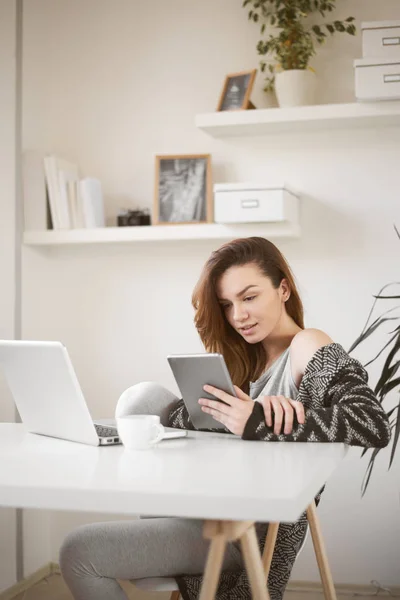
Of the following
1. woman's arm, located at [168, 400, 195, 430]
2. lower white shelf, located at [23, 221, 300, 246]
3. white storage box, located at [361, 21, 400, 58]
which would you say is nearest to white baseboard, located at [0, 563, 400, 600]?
lower white shelf, located at [23, 221, 300, 246]

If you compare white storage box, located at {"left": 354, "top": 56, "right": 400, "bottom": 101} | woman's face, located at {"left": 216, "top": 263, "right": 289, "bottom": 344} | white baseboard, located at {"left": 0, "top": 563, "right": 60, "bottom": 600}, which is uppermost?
white storage box, located at {"left": 354, "top": 56, "right": 400, "bottom": 101}

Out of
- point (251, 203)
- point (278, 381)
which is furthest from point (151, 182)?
point (278, 381)

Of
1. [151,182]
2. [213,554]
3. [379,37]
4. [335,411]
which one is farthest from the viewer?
[151,182]

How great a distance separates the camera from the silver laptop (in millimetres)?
1641

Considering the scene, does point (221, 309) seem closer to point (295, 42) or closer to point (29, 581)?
point (295, 42)

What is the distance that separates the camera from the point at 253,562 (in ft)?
4.05

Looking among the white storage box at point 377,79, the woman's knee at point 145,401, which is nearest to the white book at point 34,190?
the white storage box at point 377,79

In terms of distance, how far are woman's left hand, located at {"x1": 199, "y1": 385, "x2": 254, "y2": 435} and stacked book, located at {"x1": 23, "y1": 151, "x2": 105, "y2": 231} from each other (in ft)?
5.78

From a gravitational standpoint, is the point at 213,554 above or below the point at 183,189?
below

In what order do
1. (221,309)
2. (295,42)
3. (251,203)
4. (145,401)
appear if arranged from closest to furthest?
(145,401)
(221,309)
(251,203)
(295,42)

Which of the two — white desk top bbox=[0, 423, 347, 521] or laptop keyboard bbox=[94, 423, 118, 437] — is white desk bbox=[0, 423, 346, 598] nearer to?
white desk top bbox=[0, 423, 347, 521]

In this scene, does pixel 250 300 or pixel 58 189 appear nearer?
pixel 250 300

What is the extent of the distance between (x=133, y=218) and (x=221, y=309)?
1.30 m

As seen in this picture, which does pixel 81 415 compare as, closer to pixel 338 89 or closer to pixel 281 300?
pixel 281 300
